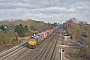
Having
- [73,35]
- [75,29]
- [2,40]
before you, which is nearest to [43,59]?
[2,40]

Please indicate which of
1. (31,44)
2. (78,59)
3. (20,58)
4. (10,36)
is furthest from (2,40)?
(78,59)

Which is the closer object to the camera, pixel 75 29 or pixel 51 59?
pixel 51 59

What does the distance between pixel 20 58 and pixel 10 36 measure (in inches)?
1059

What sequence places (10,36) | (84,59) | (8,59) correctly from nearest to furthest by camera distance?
(8,59)
(84,59)
(10,36)

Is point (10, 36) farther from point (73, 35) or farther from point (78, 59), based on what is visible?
point (78, 59)

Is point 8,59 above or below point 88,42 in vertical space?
below

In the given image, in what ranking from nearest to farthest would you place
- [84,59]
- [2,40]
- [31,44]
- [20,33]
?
1. [84,59]
2. [31,44]
3. [2,40]
4. [20,33]

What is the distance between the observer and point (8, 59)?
29625 millimetres

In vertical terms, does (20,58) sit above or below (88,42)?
below

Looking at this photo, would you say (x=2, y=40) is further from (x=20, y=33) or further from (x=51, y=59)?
(x=20, y=33)

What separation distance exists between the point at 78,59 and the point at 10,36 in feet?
98.1

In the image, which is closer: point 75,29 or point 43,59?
point 43,59

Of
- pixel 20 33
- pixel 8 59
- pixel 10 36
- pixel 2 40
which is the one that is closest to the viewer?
pixel 8 59

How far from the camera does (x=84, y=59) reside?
105ft
